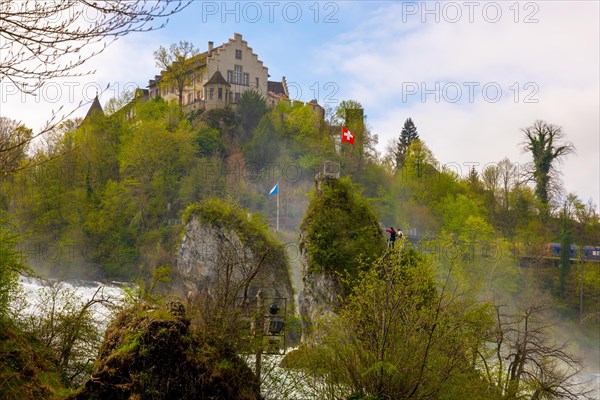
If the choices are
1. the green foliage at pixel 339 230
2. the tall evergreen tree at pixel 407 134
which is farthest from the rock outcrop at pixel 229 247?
the tall evergreen tree at pixel 407 134

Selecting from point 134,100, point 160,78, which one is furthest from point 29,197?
point 160,78

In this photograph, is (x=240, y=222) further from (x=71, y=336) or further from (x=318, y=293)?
(x=71, y=336)

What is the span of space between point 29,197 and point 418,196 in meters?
37.3

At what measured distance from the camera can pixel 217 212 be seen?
41281 mm

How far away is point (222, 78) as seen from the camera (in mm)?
82250

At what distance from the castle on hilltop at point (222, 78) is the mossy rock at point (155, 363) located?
72.8 metres

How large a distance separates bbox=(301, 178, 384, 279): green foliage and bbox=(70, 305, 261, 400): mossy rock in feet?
51.0

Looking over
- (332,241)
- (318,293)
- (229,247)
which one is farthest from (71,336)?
(229,247)

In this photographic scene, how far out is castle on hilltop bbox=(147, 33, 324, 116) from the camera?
3216 inches

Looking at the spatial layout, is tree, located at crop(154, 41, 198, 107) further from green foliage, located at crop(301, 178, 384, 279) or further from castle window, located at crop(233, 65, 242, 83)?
green foliage, located at crop(301, 178, 384, 279)

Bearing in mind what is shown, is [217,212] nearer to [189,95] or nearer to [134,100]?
[134,100]

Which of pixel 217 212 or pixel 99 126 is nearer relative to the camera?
pixel 217 212

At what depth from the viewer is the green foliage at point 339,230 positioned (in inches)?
1017

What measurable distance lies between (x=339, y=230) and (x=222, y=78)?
193ft
